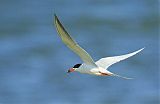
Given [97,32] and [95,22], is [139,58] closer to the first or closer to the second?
[97,32]

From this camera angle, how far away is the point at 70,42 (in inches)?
154

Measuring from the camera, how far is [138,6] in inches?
580

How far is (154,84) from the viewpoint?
920 centimetres

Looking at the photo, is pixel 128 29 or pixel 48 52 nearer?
pixel 48 52

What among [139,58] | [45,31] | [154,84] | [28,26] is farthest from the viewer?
[28,26]

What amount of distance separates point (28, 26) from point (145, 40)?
9.50ft

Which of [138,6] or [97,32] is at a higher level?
[138,6]

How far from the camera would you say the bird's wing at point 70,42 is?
3.76 metres

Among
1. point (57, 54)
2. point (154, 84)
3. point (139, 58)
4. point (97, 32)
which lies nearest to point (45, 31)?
point (97, 32)

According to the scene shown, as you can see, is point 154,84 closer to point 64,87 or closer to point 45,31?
point 64,87

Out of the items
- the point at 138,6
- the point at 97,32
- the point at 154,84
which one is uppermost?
the point at 138,6

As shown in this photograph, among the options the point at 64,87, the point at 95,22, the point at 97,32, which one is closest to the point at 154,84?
the point at 64,87

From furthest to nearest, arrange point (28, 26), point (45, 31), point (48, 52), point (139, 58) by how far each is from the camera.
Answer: point (28, 26) < point (45, 31) < point (48, 52) < point (139, 58)

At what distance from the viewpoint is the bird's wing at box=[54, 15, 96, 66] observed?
376 centimetres
